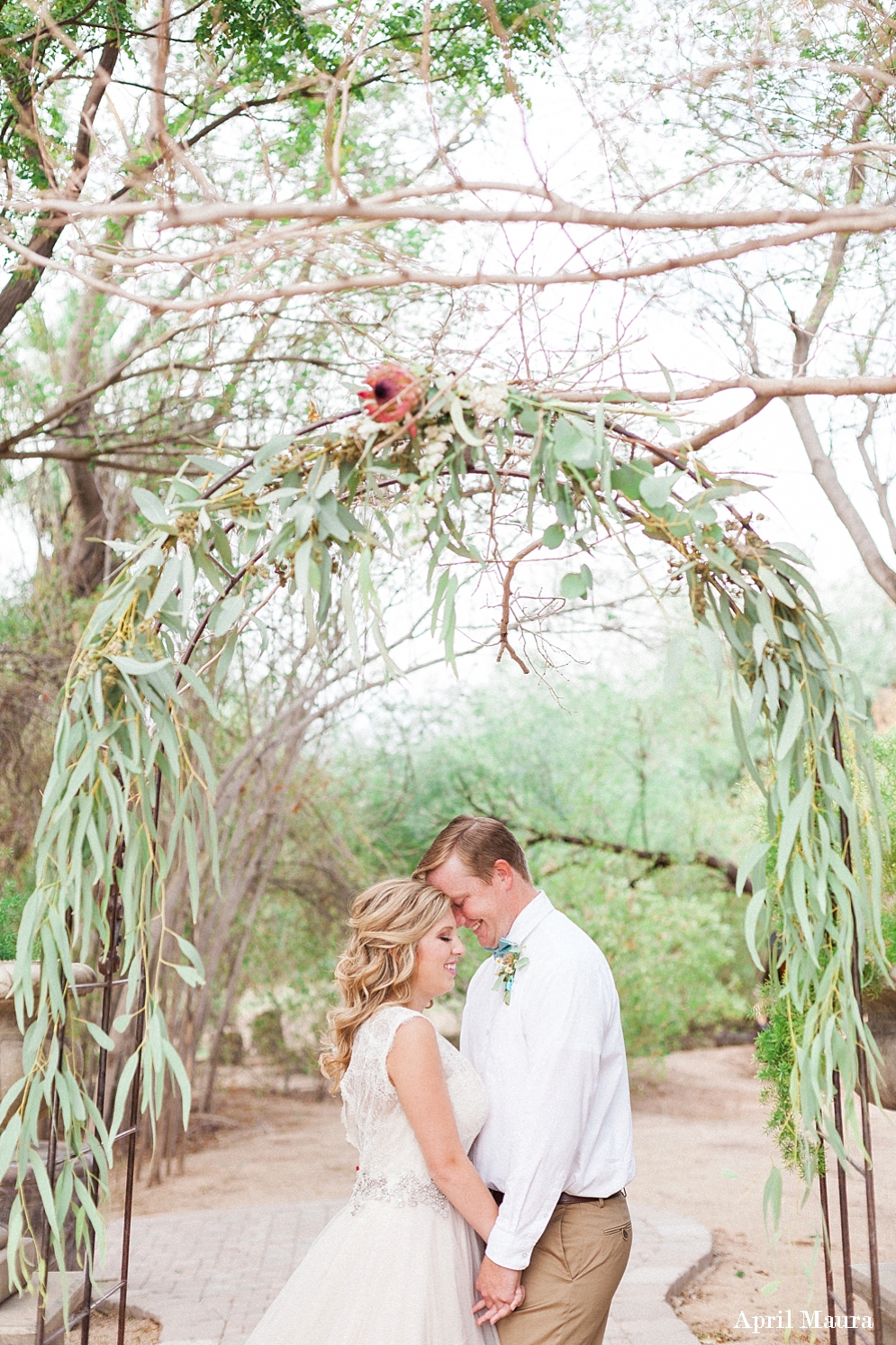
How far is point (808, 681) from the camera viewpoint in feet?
7.43

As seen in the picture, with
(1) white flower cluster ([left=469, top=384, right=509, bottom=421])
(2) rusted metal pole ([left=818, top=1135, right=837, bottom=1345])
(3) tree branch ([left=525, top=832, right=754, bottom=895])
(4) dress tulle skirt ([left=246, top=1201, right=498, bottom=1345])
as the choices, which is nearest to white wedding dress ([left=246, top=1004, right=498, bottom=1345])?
(4) dress tulle skirt ([left=246, top=1201, right=498, bottom=1345])

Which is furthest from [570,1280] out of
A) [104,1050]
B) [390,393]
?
[390,393]

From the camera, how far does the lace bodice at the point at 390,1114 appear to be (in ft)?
8.61

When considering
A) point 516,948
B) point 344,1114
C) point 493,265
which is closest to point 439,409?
point 516,948

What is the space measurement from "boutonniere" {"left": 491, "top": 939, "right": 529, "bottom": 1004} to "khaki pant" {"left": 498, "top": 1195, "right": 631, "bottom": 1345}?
1.55ft

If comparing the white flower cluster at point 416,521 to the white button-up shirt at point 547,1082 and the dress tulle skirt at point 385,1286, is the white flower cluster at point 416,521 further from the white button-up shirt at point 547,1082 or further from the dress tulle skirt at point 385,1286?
the dress tulle skirt at point 385,1286

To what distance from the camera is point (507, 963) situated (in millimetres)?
2625

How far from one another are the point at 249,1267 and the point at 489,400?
454cm

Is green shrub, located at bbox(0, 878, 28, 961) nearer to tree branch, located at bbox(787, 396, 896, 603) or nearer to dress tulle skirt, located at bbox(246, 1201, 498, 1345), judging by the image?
dress tulle skirt, located at bbox(246, 1201, 498, 1345)

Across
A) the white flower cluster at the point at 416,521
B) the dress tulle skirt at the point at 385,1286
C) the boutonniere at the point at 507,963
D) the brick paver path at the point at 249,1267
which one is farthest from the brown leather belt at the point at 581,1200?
the brick paver path at the point at 249,1267

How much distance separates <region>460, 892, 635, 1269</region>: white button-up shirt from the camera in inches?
93.0

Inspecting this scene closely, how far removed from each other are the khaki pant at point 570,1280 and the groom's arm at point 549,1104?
0.09 m

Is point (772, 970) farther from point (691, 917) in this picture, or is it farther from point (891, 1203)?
point (691, 917)

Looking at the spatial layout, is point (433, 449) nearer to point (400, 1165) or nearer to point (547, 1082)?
point (547, 1082)
